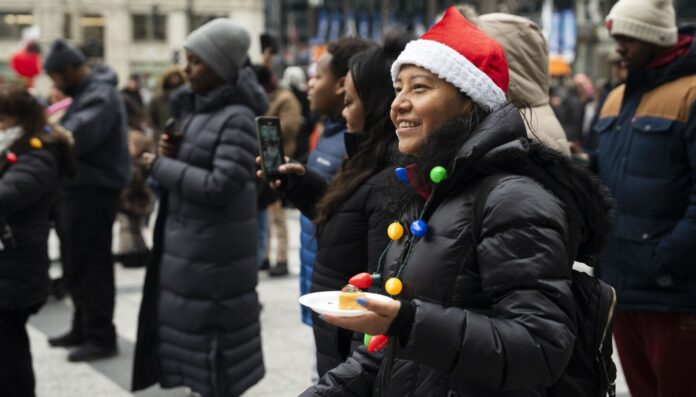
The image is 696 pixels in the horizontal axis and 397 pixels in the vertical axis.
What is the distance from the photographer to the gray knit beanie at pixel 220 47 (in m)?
4.64

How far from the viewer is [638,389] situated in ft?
12.9

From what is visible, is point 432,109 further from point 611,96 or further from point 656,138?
point 611,96

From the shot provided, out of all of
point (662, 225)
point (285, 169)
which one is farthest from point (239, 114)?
point (662, 225)

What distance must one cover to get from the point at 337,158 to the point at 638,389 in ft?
5.32

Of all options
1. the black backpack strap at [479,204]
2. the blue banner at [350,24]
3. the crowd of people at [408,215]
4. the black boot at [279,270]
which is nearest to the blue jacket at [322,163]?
the crowd of people at [408,215]

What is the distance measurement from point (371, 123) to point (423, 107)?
126 cm

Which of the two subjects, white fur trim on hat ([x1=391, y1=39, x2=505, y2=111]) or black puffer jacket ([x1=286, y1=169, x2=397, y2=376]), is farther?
black puffer jacket ([x1=286, y1=169, x2=397, y2=376])

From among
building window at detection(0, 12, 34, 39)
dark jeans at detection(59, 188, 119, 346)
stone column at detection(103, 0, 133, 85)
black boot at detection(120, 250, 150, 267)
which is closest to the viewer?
dark jeans at detection(59, 188, 119, 346)

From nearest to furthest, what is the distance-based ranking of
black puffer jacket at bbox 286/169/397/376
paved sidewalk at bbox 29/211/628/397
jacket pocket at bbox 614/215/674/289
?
black puffer jacket at bbox 286/169/397/376
jacket pocket at bbox 614/215/674/289
paved sidewalk at bbox 29/211/628/397

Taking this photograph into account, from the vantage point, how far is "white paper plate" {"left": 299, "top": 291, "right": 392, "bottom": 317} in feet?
5.90

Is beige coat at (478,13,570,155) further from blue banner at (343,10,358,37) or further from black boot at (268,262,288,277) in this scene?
blue banner at (343,10,358,37)

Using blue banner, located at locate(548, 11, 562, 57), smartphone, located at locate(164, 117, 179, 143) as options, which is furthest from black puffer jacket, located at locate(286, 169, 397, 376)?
blue banner, located at locate(548, 11, 562, 57)

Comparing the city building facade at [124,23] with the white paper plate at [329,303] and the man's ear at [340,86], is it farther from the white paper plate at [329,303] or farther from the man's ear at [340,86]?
the white paper plate at [329,303]

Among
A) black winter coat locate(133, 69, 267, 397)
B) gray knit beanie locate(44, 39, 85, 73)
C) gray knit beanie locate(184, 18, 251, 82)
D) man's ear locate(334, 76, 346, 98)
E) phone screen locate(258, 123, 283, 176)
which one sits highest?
gray knit beanie locate(184, 18, 251, 82)
